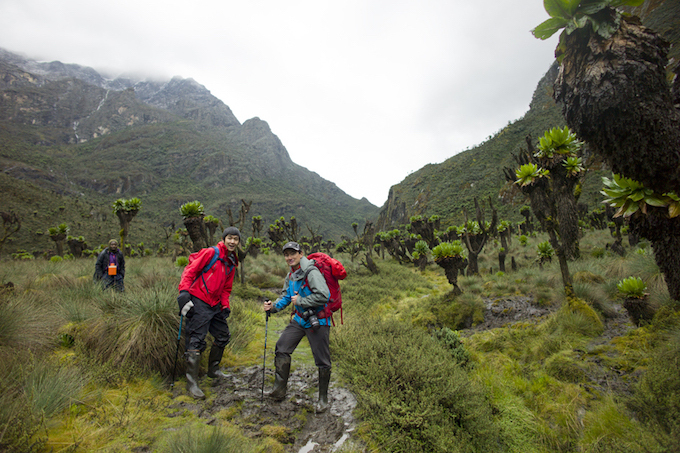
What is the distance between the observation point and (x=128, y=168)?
106 meters

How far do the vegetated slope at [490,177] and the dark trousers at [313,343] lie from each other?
1413 inches

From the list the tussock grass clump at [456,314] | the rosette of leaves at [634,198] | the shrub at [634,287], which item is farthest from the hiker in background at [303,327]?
the shrub at [634,287]

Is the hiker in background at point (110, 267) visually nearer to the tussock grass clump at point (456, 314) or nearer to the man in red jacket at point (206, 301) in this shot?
the man in red jacket at point (206, 301)

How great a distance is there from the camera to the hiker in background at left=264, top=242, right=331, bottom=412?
11.7 ft

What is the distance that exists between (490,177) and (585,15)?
176 ft

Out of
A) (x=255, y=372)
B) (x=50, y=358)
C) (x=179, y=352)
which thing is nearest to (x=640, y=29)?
(x=255, y=372)

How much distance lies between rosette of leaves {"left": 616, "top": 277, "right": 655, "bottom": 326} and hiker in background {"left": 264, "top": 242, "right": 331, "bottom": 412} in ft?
17.4

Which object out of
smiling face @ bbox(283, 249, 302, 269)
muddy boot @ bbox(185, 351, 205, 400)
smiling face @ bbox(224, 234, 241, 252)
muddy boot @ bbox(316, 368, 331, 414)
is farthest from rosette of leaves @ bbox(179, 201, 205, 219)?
muddy boot @ bbox(316, 368, 331, 414)

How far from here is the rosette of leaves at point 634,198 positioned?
10.7 feet

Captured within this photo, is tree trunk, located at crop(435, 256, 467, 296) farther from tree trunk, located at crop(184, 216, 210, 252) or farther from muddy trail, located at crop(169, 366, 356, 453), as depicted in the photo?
tree trunk, located at crop(184, 216, 210, 252)

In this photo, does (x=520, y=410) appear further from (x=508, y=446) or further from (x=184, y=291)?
(x=184, y=291)

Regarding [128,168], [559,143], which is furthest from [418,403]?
[128,168]

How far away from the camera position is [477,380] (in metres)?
4.24

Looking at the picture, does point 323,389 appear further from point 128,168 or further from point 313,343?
point 128,168
